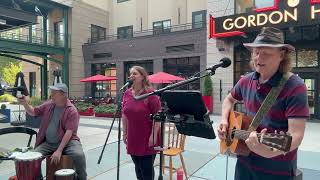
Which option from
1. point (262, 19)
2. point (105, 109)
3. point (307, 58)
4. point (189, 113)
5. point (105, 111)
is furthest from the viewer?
point (105, 109)

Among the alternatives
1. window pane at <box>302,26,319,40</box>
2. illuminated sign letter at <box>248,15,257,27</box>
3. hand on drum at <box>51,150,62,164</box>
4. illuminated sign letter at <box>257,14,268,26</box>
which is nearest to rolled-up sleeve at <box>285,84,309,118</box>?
hand on drum at <box>51,150,62,164</box>

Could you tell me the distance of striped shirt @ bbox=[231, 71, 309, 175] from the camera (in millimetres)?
2000

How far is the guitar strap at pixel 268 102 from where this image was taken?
6.84ft

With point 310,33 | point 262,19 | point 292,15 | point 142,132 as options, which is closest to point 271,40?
point 142,132

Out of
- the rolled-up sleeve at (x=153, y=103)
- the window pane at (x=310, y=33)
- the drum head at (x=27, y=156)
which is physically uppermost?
the window pane at (x=310, y=33)

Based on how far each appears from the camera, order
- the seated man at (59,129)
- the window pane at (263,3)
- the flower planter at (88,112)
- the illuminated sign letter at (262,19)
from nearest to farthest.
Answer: the seated man at (59,129) → the illuminated sign letter at (262,19) → the window pane at (263,3) → the flower planter at (88,112)

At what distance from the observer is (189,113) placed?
105 inches

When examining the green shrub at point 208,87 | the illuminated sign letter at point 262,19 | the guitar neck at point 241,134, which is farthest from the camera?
the green shrub at point 208,87

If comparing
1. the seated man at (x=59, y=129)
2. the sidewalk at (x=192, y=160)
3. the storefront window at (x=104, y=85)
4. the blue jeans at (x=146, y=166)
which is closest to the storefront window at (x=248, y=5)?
the sidewalk at (x=192, y=160)

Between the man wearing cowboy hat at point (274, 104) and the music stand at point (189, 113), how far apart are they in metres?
0.39

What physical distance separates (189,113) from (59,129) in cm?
241

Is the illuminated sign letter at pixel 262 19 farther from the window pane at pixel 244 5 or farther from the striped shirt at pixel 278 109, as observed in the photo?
the striped shirt at pixel 278 109

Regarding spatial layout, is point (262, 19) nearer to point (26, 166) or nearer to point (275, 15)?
point (275, 15)

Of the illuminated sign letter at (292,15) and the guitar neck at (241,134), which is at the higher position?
the illuminated sign letter at (292,15)
